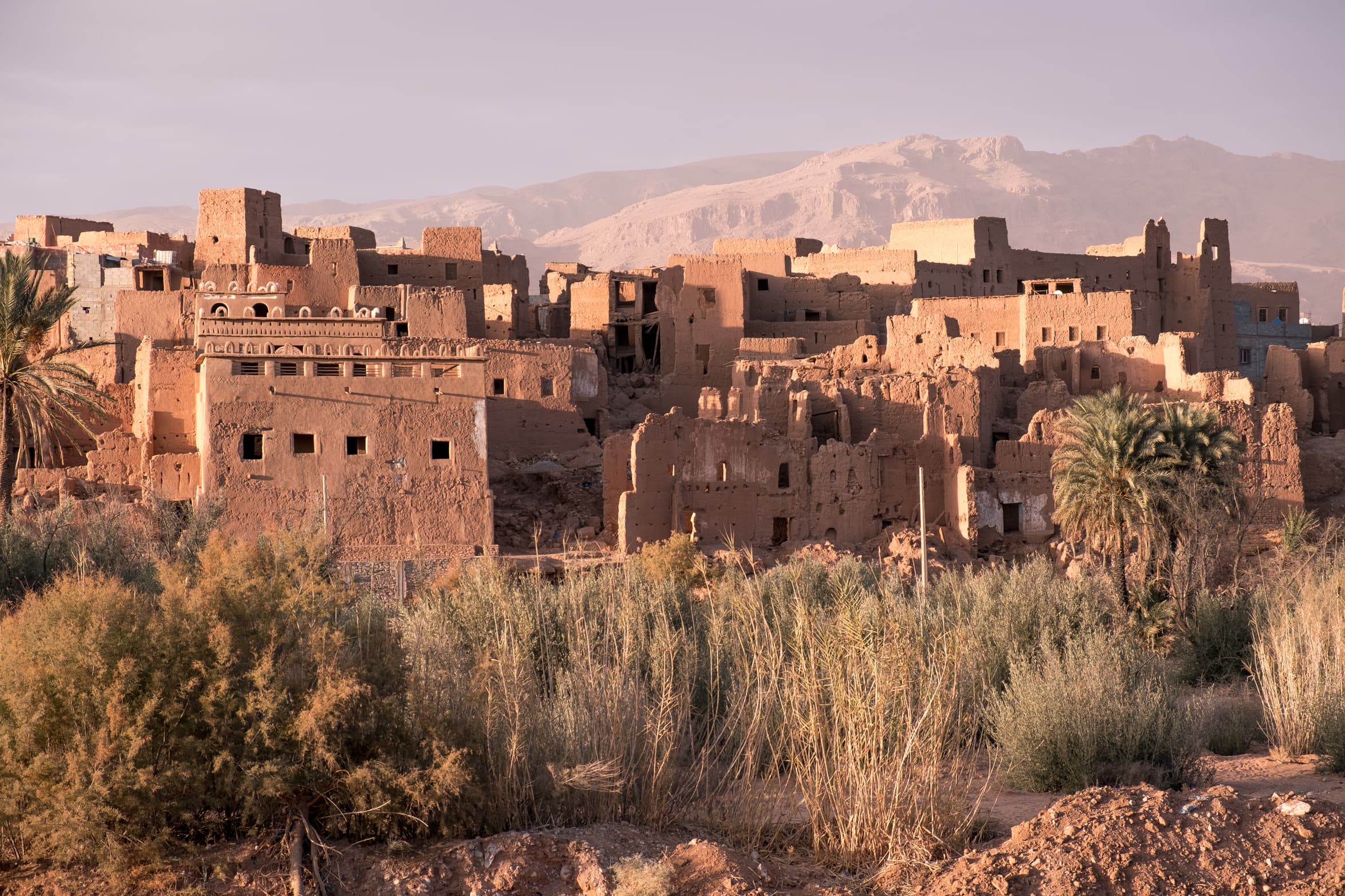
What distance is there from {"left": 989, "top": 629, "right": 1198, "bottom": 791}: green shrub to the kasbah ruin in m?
10.1

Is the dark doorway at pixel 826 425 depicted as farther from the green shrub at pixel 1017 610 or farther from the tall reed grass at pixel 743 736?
the tall reed grass at pixel 743 736

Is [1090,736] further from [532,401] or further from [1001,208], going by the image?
[1001,208]

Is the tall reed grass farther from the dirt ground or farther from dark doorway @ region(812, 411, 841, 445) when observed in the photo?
dark doorway @ region(812, 411, 841, 445)

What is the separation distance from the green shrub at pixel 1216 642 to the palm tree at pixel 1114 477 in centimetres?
244

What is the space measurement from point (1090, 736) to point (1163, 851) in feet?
9.14

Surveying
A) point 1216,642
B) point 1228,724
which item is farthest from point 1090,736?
point 1216,642

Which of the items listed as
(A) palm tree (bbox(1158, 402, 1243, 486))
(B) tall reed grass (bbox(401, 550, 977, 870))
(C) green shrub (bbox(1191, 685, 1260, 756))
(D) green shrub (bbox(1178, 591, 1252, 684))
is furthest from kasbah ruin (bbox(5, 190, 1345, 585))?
(C) green shrub (bbox(1191, 685, 1260, 756))

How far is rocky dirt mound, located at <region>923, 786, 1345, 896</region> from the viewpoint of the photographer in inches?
387

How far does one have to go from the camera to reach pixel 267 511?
2662cm

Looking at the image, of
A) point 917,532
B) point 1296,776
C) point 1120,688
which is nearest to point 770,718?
point 1120,688

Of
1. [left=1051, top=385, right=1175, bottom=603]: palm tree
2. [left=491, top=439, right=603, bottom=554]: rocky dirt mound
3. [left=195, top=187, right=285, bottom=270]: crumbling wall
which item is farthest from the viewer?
[left=195, top=187, right=285, bottom=270]: crumbling wall

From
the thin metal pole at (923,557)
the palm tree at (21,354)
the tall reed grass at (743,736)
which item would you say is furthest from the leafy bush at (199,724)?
the palm tree at (21,354)

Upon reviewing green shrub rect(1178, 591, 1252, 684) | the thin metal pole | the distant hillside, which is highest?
the distant hillside

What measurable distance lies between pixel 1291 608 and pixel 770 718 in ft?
33.9
